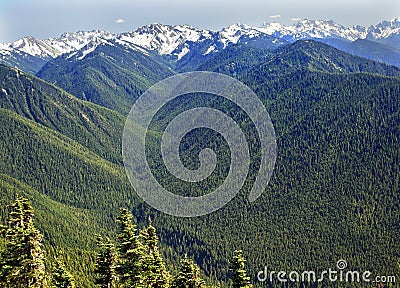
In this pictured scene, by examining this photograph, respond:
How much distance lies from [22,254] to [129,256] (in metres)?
10.8

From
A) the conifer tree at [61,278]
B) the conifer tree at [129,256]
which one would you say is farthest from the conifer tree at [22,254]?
the conifer tree at [129,256]

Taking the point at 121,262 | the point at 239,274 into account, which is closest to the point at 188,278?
the point at 239,274

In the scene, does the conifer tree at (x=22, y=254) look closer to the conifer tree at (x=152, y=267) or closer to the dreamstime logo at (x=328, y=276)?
the conifer tree at (x=152, y=267)

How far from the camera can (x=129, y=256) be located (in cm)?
4394

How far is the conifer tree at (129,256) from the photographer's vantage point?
43.4m

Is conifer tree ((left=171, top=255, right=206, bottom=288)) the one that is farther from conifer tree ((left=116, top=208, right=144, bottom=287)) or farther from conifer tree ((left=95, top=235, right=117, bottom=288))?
conifer tree ((left=95, top=235, right=117, bottom=288))

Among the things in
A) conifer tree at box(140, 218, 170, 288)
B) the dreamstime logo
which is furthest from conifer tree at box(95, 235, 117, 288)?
the dreamstime logo

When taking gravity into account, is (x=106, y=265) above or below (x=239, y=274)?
above

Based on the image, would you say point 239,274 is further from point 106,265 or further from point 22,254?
point 22,254

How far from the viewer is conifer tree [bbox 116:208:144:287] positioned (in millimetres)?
43375

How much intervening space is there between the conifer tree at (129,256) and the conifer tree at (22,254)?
8338 millimetres

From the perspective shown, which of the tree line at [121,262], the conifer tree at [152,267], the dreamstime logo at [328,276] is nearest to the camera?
the tree line at [121,262]

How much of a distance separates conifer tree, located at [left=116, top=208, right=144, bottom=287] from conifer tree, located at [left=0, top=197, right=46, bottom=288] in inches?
328

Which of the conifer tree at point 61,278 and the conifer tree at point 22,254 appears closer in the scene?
the conifer tree at point 22,254
